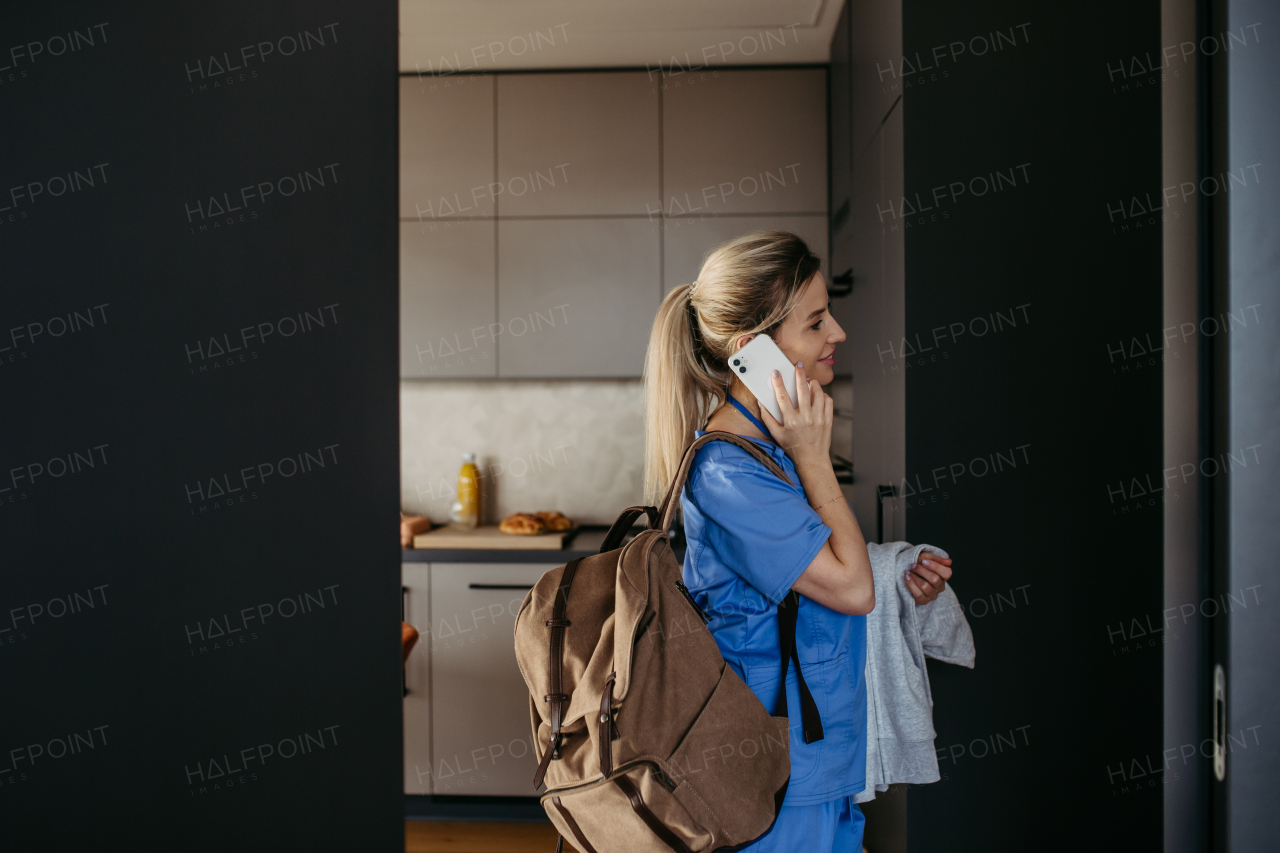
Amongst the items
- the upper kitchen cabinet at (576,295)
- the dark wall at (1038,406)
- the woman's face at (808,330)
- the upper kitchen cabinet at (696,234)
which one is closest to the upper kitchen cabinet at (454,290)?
the upper kitchen cabinet at (576,295)

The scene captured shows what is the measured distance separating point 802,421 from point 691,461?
0.15m

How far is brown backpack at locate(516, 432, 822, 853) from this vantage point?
82 centimetres

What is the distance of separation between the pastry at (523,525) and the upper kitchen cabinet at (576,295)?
473 millimetres

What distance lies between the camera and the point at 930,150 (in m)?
1.46

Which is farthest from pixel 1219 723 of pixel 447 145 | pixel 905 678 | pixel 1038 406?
pixel 447 145

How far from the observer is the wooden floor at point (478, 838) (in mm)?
2230

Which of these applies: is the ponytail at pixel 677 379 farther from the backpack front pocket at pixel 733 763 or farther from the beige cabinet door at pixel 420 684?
the beige cabinet door at pixel 420 684

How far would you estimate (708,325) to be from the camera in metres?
1.01

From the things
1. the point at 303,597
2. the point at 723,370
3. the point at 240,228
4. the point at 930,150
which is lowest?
the point at 303,597

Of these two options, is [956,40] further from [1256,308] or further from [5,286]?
[5,286]

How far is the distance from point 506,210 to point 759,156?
2.77ft

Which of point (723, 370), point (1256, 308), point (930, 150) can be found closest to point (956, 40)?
point (930, 150)

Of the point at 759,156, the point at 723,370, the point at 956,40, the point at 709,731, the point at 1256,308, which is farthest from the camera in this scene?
the point at 759,156

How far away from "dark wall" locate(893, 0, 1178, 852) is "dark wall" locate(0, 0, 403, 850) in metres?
0.97
